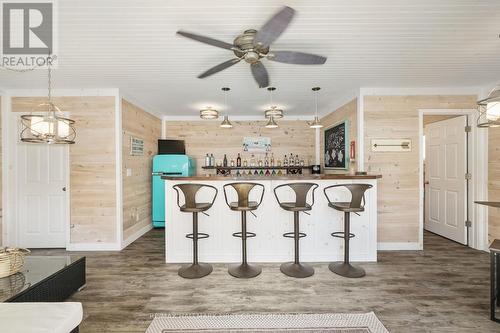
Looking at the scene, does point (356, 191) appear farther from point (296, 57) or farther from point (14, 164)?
point (14, 164)

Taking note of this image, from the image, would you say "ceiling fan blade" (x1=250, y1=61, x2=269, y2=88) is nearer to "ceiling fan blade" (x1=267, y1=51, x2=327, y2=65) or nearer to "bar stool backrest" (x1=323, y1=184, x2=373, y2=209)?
"ceiling fan blade" (x1=267, y1=51, x2=327, y2=65)

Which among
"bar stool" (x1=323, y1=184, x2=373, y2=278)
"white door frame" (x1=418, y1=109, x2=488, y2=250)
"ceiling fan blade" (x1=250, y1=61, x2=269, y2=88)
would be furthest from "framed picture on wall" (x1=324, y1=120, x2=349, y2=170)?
"ceiling fan blade" (x1=250, y1=61, x2=269, y2=88)

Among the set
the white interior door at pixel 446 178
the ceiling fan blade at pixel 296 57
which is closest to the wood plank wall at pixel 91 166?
the ceiling fan blade at pixel 296 57

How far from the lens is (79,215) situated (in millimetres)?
3758

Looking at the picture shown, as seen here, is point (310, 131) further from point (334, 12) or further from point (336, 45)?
point (334, 12)

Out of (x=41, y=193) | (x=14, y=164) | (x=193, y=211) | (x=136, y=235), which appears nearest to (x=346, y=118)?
(x=193, y=211)

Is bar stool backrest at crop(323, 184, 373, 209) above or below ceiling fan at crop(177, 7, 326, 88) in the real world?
below

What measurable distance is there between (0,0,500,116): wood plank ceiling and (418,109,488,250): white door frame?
0.53 meters

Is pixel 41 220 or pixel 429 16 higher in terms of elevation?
pixel 429 16

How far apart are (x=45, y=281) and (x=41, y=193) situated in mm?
2400

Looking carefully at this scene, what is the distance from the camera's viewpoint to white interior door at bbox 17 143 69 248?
3.80 m

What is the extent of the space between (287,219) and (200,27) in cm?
244

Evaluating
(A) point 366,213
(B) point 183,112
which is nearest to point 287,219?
(A) point 366,213

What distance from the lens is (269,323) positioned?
1.99 metres
